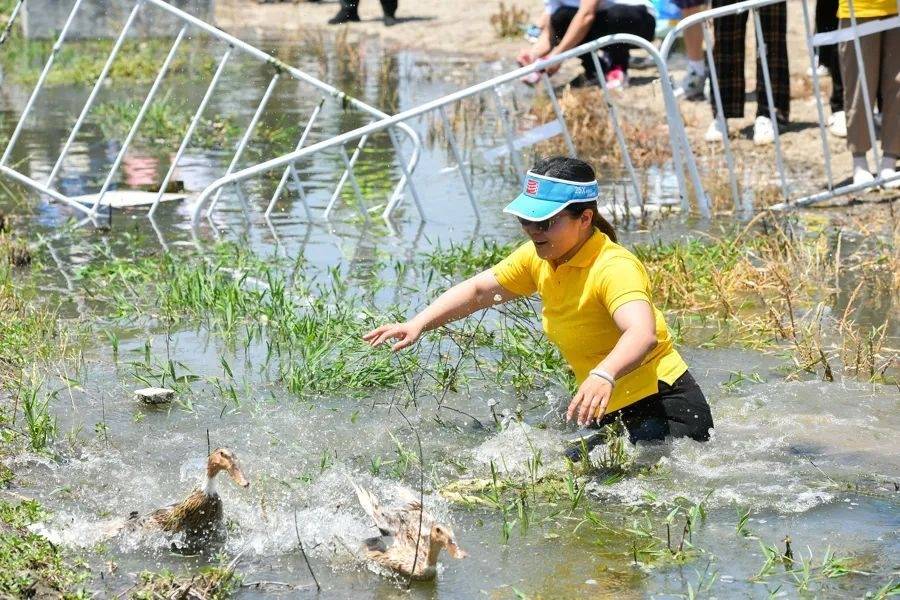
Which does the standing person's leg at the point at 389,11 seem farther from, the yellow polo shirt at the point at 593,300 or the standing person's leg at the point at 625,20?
the yellow polo shirt at the point at 593,300

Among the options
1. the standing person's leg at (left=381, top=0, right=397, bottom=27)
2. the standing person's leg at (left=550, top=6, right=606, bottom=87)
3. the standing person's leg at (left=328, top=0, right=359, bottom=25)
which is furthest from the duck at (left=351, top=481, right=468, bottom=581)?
the standing person's leg at (left=328, top=0, right=359, bottom=25)

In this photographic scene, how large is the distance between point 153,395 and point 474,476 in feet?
4.67

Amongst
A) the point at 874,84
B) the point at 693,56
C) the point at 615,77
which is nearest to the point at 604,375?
the point at 874,84

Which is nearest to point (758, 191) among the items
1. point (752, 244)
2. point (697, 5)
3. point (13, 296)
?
point (752, 244)

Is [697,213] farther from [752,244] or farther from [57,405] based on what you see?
[57,405]

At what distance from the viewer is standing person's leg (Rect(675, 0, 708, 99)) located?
39.5 ft

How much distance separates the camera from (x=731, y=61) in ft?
34.8

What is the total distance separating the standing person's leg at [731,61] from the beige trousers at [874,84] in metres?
1.64

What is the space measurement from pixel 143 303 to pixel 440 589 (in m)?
3.46

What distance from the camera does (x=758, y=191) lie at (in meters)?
9.21

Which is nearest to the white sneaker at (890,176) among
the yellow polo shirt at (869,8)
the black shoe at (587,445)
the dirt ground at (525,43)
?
the dirt ground at (525,43)

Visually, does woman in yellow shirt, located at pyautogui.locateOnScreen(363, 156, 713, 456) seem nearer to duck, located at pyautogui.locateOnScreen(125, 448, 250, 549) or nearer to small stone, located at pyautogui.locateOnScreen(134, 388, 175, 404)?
duck, located at pyautogui.locateOnScreen(125, 448, 250, 549)

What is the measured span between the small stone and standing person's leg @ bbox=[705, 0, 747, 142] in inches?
239

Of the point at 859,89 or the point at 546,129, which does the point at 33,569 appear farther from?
the point at 859,89
